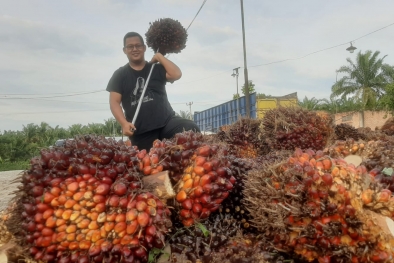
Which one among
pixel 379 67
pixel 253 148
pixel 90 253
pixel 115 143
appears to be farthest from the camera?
pixel 379 67

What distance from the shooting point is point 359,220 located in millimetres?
1351

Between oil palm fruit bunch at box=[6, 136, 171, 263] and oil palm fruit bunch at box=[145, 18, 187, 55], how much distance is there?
8.39 ft

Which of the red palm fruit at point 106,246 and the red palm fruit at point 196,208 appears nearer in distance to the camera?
the red palm fruit at point 106,246

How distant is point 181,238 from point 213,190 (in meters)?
0.23

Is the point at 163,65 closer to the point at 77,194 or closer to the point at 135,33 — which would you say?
the point at 135,33

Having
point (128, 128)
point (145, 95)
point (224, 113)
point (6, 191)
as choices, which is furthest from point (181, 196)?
point (224, 113)

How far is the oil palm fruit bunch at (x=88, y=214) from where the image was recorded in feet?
4.35

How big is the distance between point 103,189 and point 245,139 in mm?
2947

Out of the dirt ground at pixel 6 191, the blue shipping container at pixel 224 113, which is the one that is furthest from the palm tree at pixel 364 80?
the dirt ground at pixel 6 191

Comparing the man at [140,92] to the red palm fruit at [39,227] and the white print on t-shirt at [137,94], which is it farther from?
the red palm fruit at [39,227]

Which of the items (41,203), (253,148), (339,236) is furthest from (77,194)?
(253,148)

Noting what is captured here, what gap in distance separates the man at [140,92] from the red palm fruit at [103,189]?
173cm

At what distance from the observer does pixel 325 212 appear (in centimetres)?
139

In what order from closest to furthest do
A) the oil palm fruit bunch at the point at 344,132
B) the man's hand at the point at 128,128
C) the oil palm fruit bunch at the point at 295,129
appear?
the man's hand at the point at 128,128 → the oil palm fruit bunch at the point at 295,129 → the oil palm fruit bunch at the point at 344,132
